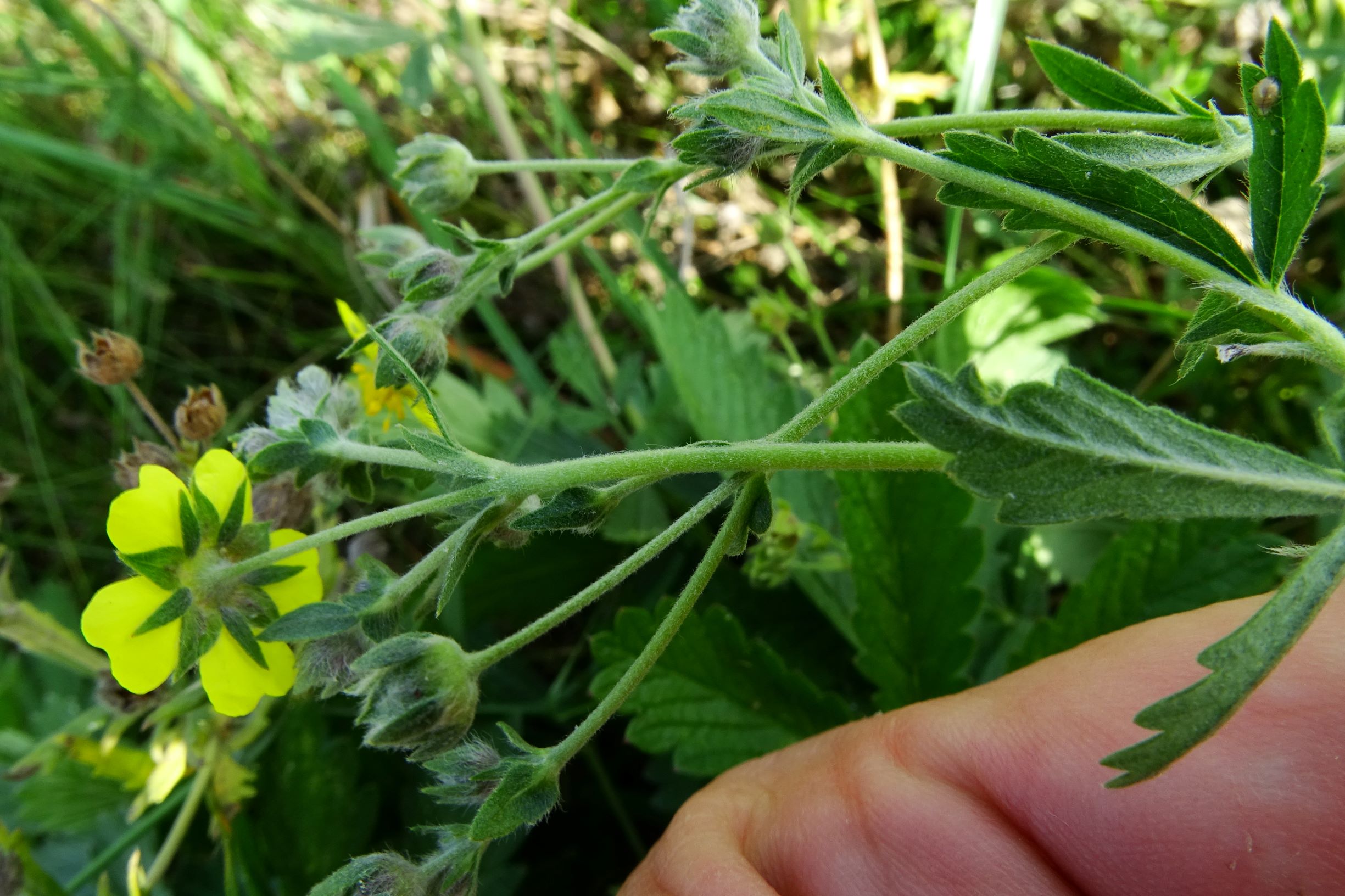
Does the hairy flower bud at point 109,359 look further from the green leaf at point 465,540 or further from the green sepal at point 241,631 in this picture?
the green leaf at point 465,540

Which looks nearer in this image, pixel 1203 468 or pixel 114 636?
pixel 1203 468

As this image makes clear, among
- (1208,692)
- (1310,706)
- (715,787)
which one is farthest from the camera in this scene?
(715,787)

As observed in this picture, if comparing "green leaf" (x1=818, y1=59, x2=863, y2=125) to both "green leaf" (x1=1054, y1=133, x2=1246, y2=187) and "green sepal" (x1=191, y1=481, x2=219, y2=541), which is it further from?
"green sepal" (x1=191, y1=481, x2=219, y2=541)

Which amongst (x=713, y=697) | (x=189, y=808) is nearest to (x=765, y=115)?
(x=713, y=697)

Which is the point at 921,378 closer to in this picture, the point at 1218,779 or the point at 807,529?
the point at 1218,779

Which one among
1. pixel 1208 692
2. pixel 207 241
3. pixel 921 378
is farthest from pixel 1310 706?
pixel 207 241

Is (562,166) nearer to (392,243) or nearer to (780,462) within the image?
(392,243)

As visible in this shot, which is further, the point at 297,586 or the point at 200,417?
the point at 200,417
